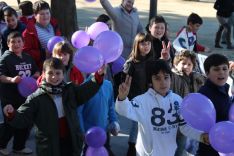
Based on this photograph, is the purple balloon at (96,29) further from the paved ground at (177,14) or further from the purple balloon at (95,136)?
the paved ground at (177,14)

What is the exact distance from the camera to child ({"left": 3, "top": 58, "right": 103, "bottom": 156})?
4.03 m

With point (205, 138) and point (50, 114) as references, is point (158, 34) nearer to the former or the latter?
point (50, 114)

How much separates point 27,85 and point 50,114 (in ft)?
2.88

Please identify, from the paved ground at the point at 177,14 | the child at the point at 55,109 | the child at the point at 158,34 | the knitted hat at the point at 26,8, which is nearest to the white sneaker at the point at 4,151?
the child at the point at 55,109

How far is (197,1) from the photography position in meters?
20.9

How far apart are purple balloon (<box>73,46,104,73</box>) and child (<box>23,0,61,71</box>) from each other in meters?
1.63

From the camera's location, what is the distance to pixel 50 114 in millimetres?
4039

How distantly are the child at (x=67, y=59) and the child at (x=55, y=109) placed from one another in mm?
509

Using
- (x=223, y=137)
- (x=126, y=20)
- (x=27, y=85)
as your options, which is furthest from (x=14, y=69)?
(x=223, y=137)

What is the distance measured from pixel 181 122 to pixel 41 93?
3.87 ft

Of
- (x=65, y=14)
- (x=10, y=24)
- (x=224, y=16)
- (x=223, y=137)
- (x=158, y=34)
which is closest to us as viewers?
(x=223, y=137)

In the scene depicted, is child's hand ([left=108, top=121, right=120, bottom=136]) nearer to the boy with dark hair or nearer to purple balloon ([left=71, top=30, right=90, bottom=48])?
purple balloon ([left=71, top=30, right=90, bottom=48])

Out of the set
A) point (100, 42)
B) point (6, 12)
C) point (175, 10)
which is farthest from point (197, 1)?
point (100, 42)

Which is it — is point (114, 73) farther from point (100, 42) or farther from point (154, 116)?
point (154, 116)
